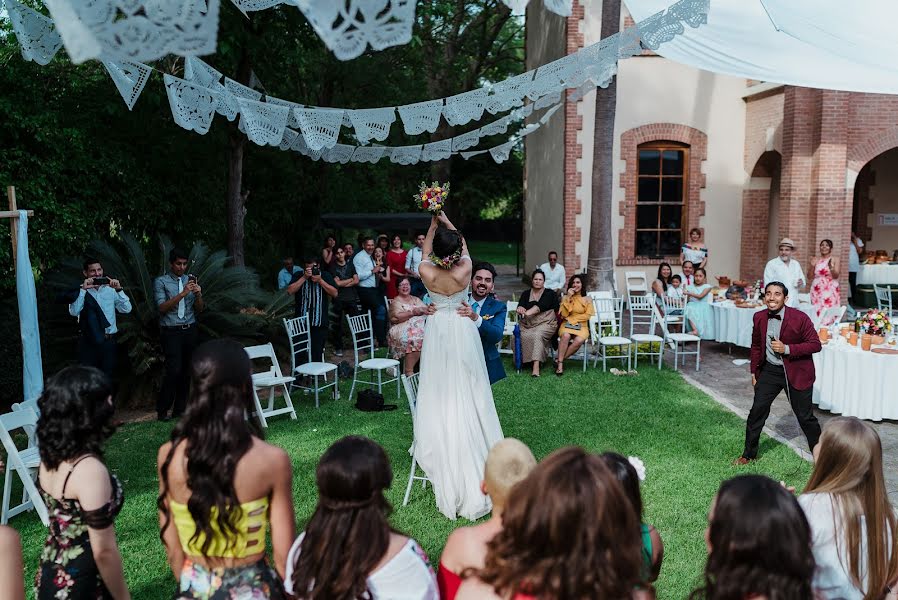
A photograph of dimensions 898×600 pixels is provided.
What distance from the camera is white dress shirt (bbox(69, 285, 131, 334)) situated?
755 centimetres

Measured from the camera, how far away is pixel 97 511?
102 inches

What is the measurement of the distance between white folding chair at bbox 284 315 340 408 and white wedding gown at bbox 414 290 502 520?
3.27m

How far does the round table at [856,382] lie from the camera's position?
773 centimetres

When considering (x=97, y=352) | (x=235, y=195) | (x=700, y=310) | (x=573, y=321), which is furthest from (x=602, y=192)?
(x=97, y=352)

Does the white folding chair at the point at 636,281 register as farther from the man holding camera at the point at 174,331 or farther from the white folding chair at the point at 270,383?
the man holding camera at the point at 174,331

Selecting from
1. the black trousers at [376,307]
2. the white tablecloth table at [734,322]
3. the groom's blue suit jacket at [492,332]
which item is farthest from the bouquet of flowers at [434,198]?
the white tablecloth table at [734,322]

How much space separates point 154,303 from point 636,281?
1042cm

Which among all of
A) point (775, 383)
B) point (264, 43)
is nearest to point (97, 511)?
point (775, 383)

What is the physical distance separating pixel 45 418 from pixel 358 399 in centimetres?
593

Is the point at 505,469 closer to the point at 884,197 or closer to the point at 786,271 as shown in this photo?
the point at 786,271

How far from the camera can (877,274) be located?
51.3ft

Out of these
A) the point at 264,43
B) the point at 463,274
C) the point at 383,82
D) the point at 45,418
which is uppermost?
the point at 383,82

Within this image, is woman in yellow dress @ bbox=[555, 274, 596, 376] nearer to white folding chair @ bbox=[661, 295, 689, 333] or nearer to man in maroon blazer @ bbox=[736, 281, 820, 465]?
white folding chair @ bbox=[661, 295, 689, 333]

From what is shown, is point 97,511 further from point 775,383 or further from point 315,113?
point 775,383
